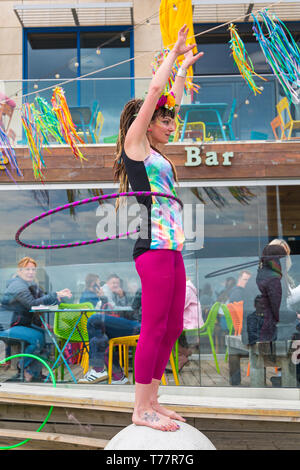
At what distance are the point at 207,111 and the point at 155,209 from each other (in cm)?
513

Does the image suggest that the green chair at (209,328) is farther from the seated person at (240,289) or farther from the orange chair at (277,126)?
the orange chair at (277,126)

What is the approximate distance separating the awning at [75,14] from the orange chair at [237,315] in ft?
23.5

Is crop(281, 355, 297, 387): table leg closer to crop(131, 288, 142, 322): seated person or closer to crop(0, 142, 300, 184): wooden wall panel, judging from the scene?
crop(131, 288, 142, 322): seated person

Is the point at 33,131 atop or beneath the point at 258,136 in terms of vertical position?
beneath

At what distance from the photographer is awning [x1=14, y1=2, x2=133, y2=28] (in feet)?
30.7

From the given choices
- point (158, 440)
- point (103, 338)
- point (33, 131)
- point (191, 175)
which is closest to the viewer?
point (158, 440)

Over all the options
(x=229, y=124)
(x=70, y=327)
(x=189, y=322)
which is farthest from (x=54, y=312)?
(x=229, y=124)

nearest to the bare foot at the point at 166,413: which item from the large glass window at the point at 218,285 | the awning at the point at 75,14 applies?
the large glass window at the point at 218,285

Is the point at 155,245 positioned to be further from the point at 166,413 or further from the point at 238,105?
the point at 238,105

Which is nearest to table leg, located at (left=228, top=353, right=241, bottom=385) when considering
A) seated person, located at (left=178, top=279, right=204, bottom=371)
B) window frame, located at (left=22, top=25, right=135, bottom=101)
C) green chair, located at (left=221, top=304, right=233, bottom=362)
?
green chair, located at (left=221, top=304, right=233, bottom=362)

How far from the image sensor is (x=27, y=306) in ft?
15.0

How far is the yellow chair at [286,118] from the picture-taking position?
7.11 meters

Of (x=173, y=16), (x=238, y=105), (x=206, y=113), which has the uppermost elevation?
(x=173, y=16)

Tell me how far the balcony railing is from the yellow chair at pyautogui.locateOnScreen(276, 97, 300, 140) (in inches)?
0.6
